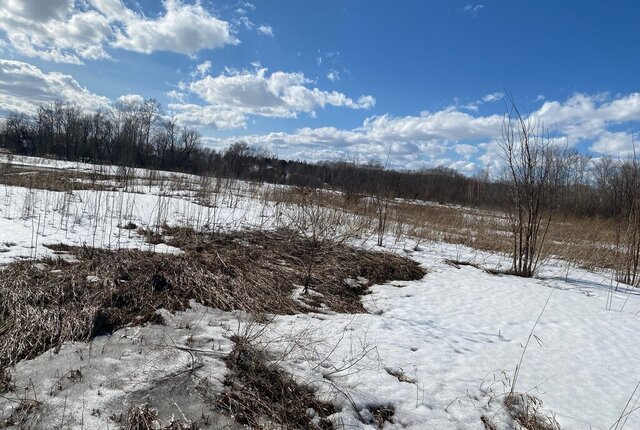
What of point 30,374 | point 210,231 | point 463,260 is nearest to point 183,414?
point 30,374

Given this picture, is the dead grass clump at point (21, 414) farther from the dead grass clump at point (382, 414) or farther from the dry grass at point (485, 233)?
the dry grass at point (485, 233)

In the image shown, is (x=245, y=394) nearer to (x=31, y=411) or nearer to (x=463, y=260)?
(x=31, y=411)

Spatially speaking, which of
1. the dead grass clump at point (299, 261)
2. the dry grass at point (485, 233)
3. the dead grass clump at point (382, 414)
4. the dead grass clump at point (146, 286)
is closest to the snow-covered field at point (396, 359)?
the dead grass clump at point (382, 414)

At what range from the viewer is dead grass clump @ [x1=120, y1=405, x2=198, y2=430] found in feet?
6.67

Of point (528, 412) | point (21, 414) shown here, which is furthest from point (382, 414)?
point (21, 414)

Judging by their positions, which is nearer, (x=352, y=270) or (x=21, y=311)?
(x=21, y=311)

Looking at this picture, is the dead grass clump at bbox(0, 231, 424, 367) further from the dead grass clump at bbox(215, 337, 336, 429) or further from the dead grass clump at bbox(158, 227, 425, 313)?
the dead grass clump at bbox(215, 337, 336, 429)

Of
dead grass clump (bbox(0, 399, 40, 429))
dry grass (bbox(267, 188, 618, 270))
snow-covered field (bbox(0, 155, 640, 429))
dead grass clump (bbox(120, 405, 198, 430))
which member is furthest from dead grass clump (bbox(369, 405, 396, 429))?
dry grass (bbox(267, 188, 618, 270))

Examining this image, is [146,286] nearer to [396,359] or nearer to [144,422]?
[144,422]

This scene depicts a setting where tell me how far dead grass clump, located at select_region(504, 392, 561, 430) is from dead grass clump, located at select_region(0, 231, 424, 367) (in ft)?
6.73

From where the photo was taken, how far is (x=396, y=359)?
3158 mm

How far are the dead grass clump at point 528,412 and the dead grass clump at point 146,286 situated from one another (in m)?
Answer: 2.05

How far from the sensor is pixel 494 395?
107 inches

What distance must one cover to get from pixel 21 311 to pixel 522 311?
215 inches
